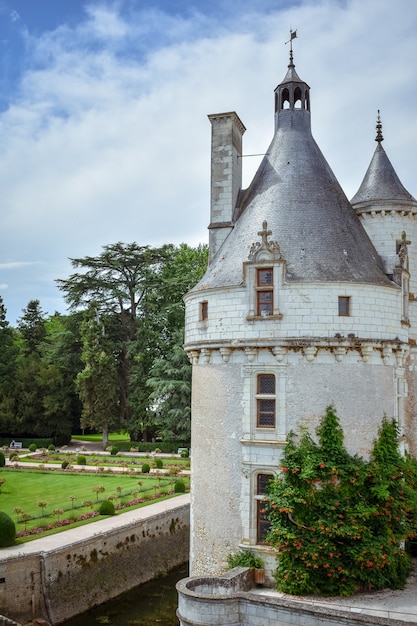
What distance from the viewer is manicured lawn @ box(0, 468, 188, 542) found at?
25.9 m

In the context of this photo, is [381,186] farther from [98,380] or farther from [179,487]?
[98,380]

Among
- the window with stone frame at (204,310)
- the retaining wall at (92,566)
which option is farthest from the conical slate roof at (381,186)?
the retaining wall at (92,566)

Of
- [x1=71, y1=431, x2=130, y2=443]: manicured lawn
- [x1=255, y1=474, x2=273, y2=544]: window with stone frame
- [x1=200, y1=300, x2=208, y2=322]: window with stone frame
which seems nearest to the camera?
[x1=255, y1=474, x2=273, y2=544]: window with stone frame

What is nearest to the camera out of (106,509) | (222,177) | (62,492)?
(222,177)

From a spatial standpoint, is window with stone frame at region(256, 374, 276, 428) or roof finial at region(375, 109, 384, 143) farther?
roof finial at region(375, 109, 384, 143)

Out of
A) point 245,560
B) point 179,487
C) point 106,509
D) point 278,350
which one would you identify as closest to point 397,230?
point 278,350

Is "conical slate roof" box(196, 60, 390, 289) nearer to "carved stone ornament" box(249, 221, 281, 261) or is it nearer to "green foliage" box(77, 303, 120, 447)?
"carved stone ornament" box(249, 221, 281, 261)

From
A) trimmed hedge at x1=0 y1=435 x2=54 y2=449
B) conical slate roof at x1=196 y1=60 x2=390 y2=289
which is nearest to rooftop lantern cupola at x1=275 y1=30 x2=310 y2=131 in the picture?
conical slate roof at x1=196 y1=60 x2=390 y2=289

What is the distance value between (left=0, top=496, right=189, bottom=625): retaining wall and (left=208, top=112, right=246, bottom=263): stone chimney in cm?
1113

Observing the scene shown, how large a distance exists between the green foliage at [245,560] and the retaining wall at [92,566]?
22.4 feet

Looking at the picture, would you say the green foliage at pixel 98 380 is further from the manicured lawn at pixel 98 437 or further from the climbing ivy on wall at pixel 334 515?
the climbing ivy on wall at pixel 334 515

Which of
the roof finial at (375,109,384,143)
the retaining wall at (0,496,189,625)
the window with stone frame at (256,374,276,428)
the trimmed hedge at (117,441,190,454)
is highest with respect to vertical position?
the roof finial at (375,109,384,143)

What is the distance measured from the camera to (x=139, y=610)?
845 inches

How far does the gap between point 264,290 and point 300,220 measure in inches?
99.5
